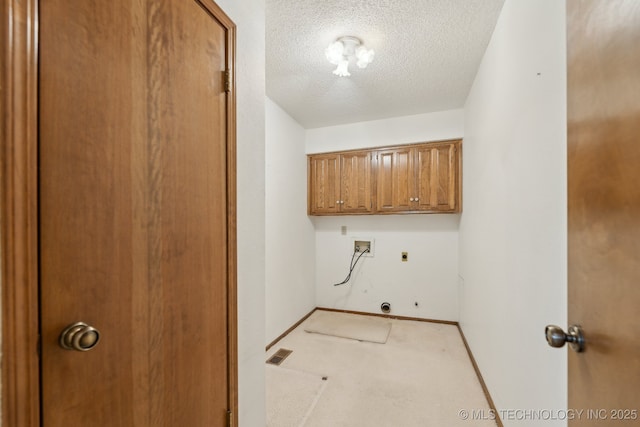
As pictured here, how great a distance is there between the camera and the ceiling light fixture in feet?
6.23

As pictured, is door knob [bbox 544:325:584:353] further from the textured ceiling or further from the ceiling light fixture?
the ceiling light fixture

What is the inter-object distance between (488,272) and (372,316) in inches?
79.0

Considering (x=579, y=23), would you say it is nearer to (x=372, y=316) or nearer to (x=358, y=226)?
(x=358, y=226)

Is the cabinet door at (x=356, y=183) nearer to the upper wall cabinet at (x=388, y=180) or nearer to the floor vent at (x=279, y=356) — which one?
the upper wall cabinet at (x=388, y=180)

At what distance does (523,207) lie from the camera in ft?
4.21

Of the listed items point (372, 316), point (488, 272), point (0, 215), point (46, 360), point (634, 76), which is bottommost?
point (372, 316)

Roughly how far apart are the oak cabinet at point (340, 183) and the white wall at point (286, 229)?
15 centimetres

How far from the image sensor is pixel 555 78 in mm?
984

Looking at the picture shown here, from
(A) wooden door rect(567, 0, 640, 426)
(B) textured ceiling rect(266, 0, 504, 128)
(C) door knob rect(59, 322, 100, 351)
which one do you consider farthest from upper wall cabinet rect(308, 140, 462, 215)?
(C) door knob rect(59, 322, 100, 351)

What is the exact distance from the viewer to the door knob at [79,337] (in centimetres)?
56

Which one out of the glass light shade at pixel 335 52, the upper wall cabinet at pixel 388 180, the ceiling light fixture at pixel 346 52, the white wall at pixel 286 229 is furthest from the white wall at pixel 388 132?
the glass light shade at pixel 335 52

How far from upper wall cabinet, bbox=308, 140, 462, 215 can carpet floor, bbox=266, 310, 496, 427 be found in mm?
1558

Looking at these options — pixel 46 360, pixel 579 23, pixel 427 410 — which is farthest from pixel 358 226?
pixel 46 360

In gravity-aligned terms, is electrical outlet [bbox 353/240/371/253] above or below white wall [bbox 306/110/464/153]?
below
